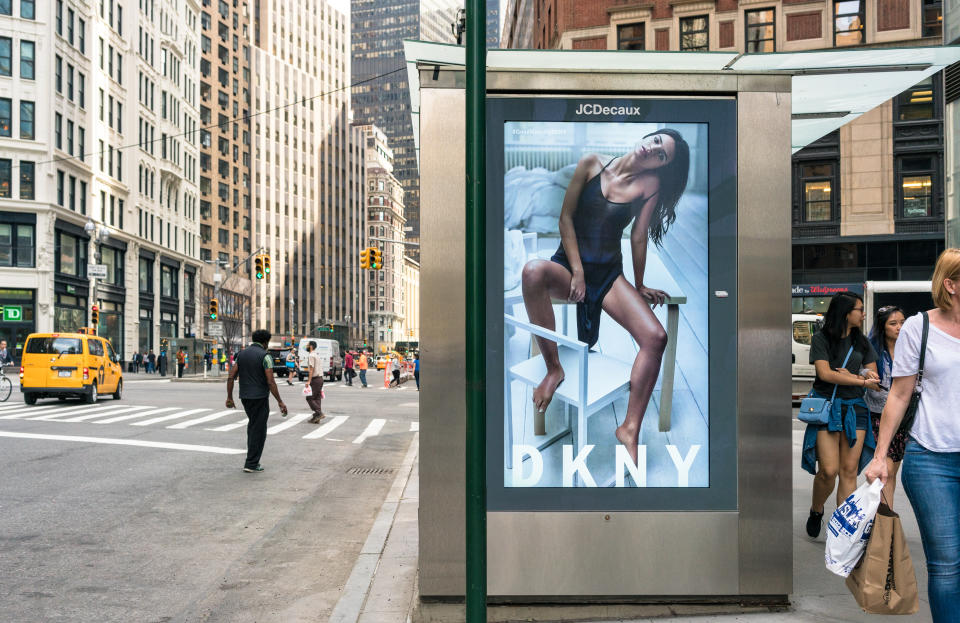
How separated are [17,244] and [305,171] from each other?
3002 inches

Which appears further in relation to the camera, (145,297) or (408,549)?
(145,297)

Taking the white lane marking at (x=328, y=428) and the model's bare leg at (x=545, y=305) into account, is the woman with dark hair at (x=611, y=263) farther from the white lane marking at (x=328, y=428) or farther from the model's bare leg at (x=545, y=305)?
the white lane marking at (x=328, y=428)

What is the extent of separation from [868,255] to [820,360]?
31.0m

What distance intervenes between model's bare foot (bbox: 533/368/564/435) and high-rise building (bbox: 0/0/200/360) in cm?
4013

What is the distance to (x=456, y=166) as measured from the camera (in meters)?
4.98

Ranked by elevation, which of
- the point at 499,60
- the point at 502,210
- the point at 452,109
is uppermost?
the point at 499,60

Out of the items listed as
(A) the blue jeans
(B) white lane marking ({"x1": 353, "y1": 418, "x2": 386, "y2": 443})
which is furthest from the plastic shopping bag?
(B) white lane marking ({"x1": 353, "y1": 418, "x2": 386, "y2": 443})

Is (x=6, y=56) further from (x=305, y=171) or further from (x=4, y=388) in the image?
(x=305, y=171)

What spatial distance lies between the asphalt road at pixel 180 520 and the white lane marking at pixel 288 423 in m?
0.29

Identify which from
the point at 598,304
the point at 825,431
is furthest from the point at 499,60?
the point at 825,431

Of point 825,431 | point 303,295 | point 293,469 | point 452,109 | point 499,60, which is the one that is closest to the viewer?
point 452,109

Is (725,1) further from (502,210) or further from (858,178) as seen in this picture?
(502,210)

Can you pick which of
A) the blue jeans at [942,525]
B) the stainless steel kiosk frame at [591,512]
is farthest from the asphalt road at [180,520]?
the blue jeans at [942,525]

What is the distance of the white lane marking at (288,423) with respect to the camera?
674 inches
